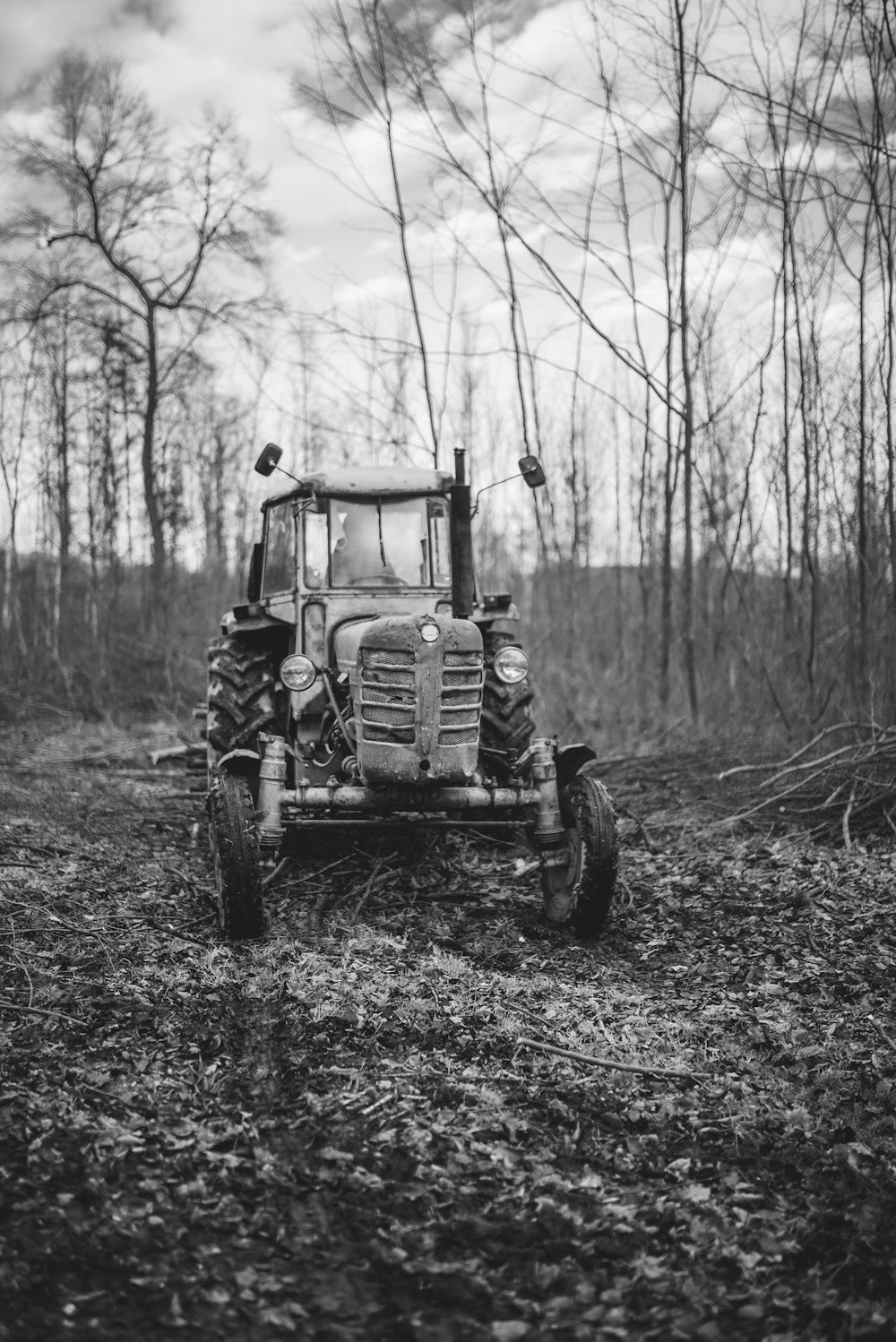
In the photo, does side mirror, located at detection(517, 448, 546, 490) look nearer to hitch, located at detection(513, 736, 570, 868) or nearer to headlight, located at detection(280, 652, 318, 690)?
hitch, located at detection(513, 736, 570, 868)

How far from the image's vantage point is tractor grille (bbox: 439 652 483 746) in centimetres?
498

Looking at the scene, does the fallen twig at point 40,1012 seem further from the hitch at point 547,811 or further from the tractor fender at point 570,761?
the tractor fender at point 570,761

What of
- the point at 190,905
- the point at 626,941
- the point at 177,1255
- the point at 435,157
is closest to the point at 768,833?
the point at 626,941

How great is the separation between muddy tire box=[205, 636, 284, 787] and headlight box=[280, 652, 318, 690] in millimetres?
719

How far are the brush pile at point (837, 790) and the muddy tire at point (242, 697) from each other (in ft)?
10.8

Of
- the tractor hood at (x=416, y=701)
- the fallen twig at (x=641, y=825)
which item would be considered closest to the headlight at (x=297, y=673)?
the tractor hood at (x=416, y=701)

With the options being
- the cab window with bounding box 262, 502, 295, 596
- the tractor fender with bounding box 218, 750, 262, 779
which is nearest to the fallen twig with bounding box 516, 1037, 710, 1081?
the tractor fender with bounding box 218, 750, 262, 779

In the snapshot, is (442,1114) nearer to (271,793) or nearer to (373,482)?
(271,793)

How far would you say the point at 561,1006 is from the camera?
4.04 meters

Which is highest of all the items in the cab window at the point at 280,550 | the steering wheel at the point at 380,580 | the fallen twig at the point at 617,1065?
the cab window at the point at 280,550

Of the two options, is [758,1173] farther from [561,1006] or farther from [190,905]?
A: [190,905]

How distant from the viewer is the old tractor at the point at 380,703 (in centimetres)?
488

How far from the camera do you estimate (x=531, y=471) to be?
17.1ft

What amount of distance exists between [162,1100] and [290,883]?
249 cm
